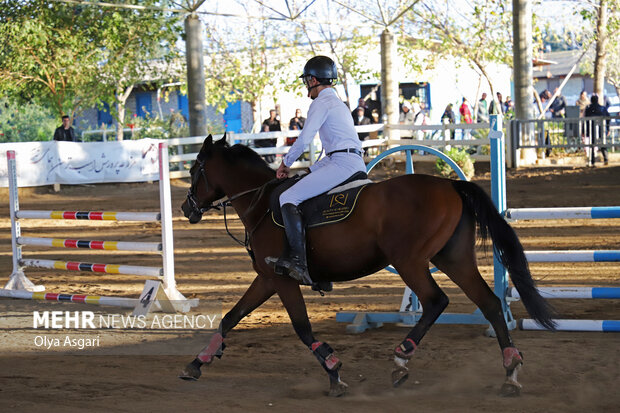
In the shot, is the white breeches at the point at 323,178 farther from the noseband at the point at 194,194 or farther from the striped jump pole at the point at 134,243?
the striped jump pole at the point at 134,243

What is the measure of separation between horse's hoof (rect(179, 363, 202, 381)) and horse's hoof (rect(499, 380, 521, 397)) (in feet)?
7.39

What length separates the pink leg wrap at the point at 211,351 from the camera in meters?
5.94

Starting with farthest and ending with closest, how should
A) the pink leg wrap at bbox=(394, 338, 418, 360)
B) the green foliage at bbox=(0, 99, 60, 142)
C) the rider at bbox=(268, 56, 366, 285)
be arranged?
the green foliage at bbox=(0, 99, 60, 142) → the rider at bbox=(268, 56, 366, 285) → the pink leg wrap at bbox=(394, 338, 418, 360)

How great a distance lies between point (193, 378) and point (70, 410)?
1.15m

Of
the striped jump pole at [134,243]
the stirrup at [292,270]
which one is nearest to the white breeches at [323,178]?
the stirrup at [292,270]

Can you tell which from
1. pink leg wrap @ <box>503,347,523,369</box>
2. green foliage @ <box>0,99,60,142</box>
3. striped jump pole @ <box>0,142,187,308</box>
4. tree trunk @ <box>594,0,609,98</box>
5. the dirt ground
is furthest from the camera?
green foliage @ <box>0,99,60,142</box>

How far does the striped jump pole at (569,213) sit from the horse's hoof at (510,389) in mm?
1961

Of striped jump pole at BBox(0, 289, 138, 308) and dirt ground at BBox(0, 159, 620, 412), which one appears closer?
dirt ground at BBox(0, 159, 620, 412)

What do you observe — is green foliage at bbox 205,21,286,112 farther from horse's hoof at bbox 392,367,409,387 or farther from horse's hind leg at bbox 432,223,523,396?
horse's hoof at bbox 392,367,409,387

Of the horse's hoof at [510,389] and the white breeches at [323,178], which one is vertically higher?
the white breeches at [323,178]

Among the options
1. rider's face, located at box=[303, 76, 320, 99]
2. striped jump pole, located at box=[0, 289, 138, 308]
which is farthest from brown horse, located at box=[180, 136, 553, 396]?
striped jump pole, located at box=[0, 289, 138, 308]

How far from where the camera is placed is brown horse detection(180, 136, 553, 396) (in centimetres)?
559

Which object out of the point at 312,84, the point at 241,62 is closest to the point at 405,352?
the point at 312,84

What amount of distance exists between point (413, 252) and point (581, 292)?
1.98m
